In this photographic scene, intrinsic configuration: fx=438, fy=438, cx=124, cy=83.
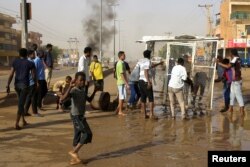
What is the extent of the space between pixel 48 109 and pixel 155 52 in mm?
3722

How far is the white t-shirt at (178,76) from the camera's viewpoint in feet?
36.0

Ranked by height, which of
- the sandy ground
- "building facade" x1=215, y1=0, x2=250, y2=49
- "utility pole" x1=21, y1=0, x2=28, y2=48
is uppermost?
"building facade" x1=215, y1=0, x2=250, y2=49

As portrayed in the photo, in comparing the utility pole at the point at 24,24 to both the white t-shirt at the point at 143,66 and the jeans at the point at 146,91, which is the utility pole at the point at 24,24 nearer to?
the white t-shirt at the point at 143,66

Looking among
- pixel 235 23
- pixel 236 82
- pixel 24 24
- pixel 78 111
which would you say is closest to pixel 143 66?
pixel 236 82

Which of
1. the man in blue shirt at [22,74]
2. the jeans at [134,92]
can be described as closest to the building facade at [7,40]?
the jeans at [134,92]

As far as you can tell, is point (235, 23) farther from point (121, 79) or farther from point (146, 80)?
point (146, 80)

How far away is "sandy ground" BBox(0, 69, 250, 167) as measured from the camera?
6789mm

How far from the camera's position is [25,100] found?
9625 mm

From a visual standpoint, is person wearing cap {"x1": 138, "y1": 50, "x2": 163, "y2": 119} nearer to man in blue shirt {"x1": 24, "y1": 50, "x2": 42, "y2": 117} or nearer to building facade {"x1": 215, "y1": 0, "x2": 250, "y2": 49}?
man in blue shirt {"x1": 24, "y1": 50, "x2": 42, "y2": 117}

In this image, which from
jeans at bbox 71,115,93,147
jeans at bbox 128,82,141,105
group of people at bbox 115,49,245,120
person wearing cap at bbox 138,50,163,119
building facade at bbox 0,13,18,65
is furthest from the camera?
building facade at bbox 0,13,18,65

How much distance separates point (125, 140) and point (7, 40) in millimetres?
85432

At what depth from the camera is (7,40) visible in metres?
89.8

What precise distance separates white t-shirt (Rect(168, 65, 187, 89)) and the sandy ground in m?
0.89

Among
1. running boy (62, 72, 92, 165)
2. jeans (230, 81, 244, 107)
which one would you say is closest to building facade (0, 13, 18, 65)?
jeans (230, 81, 244, 107)
